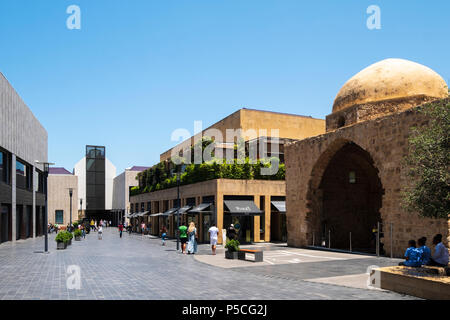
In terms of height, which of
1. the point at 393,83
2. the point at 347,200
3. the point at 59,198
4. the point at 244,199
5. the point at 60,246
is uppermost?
the point at 393,83

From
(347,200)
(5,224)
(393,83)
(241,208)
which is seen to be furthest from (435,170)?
(5,224)

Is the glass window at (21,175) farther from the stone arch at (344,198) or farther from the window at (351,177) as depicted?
the window at (351,177)

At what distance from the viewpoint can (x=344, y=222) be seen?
27.7 meters

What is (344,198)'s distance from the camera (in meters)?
27.9

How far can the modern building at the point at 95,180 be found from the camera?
8112 cm

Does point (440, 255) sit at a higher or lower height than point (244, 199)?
lower

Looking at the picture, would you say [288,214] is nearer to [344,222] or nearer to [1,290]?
[344,222]

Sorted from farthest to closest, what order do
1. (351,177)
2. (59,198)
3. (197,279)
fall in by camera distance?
(59,198) → (351,177) → (197,279)

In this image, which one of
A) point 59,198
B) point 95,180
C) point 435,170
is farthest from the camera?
point 95,180

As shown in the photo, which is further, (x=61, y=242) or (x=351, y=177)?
(x=351, y=177)

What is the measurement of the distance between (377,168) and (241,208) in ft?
36.6

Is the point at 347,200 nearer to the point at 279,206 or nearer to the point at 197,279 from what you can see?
the point at 279,206

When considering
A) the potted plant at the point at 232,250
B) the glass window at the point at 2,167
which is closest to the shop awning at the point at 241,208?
the potted plant at the point at 232,250

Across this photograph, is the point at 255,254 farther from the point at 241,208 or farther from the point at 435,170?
the point at 241,208
